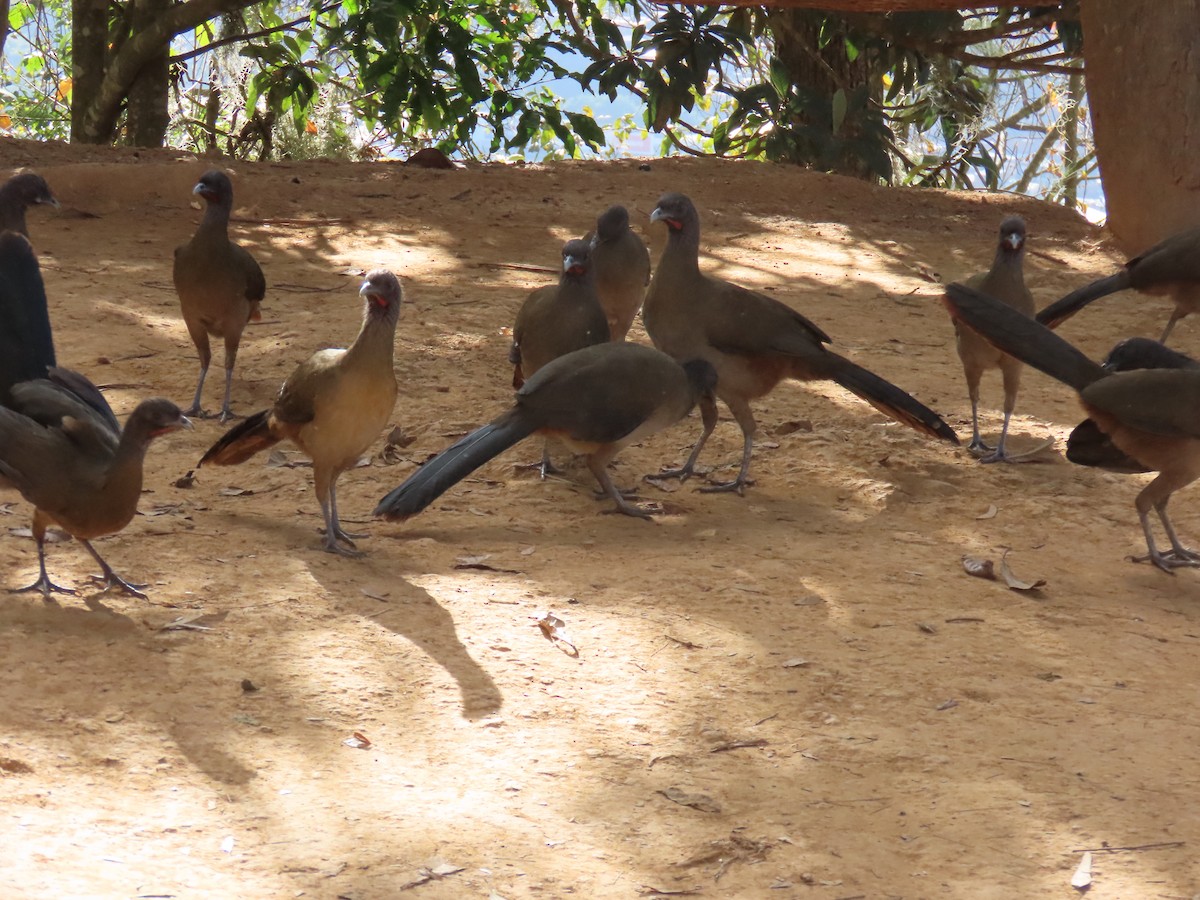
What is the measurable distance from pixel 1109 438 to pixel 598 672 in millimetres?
2542

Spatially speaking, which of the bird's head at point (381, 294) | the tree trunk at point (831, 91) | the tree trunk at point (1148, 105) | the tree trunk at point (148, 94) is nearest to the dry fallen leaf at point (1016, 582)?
the bird's head at point (381, 294)

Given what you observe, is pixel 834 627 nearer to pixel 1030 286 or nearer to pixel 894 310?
pixel 894 310

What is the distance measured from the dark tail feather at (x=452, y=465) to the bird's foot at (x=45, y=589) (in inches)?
41.3

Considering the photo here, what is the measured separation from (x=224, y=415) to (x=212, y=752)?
10.7 ft

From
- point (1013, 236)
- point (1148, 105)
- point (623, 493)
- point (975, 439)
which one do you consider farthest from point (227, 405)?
point (1148, 105)

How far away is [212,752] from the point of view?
3.27 m

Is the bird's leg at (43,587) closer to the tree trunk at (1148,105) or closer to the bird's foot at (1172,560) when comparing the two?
the bird's foot at (1172,560)

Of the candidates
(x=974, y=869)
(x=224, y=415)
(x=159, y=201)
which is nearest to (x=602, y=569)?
(x=974, y=869)

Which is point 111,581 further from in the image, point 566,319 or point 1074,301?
point 1074,301

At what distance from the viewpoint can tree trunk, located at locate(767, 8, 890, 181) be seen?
39.0 feet

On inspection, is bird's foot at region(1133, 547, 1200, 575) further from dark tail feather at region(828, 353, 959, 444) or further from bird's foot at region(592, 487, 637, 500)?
bird's foot at region(592, 487, 637, 500)

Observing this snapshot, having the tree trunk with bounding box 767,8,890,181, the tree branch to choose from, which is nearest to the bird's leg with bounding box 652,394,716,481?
the tree trunk with bounding box 767,8,890,181

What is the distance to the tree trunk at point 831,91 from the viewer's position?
39.0ft

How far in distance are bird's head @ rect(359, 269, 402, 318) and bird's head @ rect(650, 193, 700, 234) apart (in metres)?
1.70
